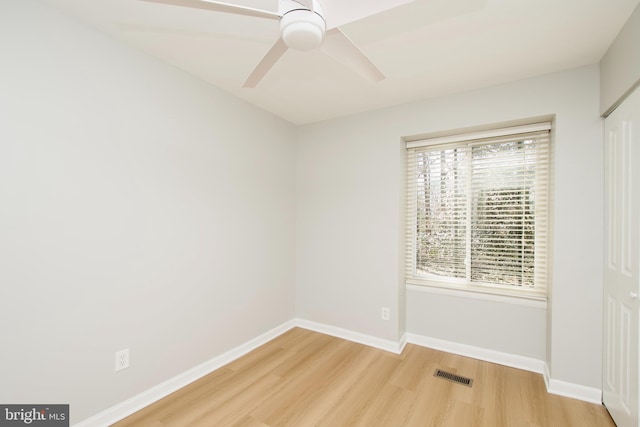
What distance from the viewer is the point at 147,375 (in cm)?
211

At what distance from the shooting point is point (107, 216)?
190 cm

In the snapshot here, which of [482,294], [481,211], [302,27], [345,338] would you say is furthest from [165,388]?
[481,211]

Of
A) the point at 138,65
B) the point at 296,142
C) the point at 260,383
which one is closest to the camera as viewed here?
the point at 138,65

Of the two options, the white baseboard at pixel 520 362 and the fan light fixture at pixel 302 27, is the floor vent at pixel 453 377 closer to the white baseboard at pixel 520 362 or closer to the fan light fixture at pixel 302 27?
the white baseboard at pixel 520 362

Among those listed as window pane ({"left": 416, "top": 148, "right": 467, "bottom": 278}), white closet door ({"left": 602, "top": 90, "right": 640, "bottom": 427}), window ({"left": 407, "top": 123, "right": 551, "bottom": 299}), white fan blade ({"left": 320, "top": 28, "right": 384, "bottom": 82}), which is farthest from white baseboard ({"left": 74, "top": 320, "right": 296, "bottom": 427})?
white closet door ({"left": 602, "top": 90, "right": 640, "bottom": 427})

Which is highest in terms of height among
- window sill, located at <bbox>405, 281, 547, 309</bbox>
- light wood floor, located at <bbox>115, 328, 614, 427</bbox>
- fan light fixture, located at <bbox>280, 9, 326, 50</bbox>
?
fan light fixture, located at <bbox>280, 9, 326, 50</bbox>

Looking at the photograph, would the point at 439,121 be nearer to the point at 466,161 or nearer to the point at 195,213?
the point at 466,161

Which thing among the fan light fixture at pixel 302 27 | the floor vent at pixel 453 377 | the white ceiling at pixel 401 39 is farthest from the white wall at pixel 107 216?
the floor vent at pixel 453 377

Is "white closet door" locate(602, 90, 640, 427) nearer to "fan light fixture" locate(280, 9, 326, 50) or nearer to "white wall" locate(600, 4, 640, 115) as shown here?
"white wall" locate(600, 4, 640, 115)

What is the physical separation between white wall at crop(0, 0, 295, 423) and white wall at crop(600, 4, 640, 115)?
282cm

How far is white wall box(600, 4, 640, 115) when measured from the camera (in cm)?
162

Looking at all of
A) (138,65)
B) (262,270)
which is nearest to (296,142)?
(262,270)

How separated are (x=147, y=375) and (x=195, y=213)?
4.05ft

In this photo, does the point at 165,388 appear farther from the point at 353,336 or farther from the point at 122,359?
the point at 353,336
